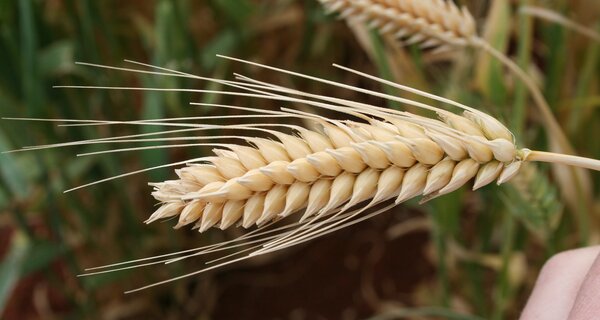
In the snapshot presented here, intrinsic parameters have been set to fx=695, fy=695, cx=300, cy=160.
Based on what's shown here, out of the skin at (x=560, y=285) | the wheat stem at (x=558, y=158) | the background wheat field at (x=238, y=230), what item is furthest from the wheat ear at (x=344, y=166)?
the background wheat field at (x=238, y=230)

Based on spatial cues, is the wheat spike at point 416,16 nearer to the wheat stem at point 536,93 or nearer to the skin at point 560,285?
the wheat stem at point 536,93

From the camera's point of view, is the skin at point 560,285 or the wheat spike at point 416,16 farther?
the wheat spike at point 416,16

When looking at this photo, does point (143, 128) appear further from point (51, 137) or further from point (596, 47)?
Answer: point (596, 47)

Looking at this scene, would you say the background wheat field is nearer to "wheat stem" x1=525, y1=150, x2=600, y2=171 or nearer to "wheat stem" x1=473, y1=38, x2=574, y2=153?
"wheat stem" x1=473, y1=38, x2=574, y2=153

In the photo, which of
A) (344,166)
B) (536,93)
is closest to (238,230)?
(536,93)

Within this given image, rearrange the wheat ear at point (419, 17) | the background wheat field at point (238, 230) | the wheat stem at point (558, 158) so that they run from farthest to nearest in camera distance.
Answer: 1. the background wheat field at point (238, 230)
2. the wheat ear at point (419, 17)
3. the wheat stem at point (558, 158)

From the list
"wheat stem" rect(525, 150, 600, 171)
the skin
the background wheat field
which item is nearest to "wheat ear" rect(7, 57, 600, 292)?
"wheat stem" rect(525, 150, 600, 171)

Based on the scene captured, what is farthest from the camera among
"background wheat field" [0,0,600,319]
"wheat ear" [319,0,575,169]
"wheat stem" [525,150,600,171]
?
"background wheat field" [0,0,600,319]

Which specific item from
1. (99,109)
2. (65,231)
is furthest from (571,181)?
(65,231)
